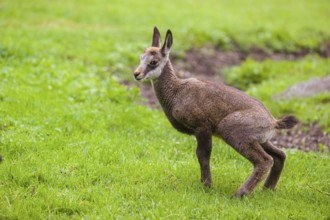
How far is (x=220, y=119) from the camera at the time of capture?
762cm

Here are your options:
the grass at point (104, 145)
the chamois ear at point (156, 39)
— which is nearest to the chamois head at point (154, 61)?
the chamois ear at point (156, 39)

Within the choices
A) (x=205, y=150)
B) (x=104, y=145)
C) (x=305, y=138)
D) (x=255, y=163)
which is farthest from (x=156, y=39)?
(x=305, y=138)

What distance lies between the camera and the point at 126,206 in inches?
269

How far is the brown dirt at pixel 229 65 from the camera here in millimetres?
10853

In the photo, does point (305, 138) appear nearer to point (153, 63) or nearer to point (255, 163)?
point (255, 163)

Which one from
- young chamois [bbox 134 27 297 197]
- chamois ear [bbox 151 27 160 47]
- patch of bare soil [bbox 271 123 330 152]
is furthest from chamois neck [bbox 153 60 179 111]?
patch of bare soil [bbox 271 123 330 152]

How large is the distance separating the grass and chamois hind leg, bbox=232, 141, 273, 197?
188mm

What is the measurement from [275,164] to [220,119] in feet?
3.99

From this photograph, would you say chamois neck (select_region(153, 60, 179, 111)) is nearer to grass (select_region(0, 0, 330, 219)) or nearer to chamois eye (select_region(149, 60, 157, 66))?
chamois eye (select_region(149, 60, 157, 66))

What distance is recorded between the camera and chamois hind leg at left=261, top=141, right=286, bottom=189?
25.7 feet

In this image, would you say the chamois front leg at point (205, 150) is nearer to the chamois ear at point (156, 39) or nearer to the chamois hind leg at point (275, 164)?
the chamois hind leg at point (275, 164)

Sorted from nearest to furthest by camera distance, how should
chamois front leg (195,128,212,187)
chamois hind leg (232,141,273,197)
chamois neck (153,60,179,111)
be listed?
1. chamois hind leg (232,141,273,197)
2. chamois front leg (195,128,212,187)
3. chamois neck (153,60,179,111)

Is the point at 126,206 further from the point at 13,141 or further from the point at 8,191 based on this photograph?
the point at 13,141

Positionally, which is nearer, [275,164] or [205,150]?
[205,150]
